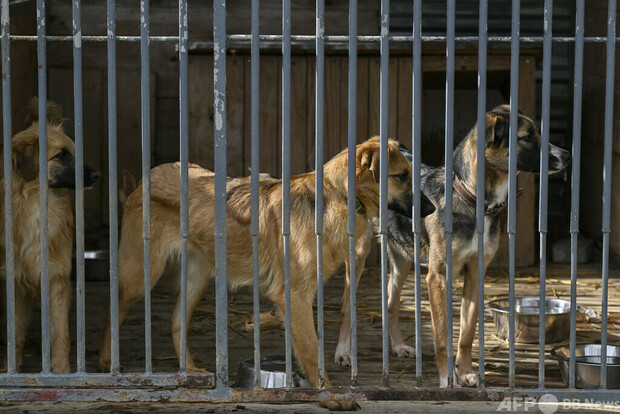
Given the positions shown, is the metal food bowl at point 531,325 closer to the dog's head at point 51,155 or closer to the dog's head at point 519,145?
the dog's head at point 519,145

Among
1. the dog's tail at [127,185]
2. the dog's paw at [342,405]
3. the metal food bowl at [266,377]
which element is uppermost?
the dog's tail at [127,185]

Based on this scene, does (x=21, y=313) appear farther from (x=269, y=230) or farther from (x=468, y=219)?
(x=468, y=219)

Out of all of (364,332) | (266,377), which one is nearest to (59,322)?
(266,377)

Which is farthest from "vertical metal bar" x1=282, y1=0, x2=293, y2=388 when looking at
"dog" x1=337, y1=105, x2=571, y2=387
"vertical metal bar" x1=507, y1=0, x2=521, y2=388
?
"dog" x1=337, y1=105, x2=571, y2=387

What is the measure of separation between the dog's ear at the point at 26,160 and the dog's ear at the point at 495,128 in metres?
3.03

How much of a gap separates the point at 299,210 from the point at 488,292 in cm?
358

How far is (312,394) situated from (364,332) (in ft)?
8.03

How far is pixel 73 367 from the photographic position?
6.52 metres

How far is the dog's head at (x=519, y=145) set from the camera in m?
6.35

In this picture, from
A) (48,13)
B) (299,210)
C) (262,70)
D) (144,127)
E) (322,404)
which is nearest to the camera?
(144,127)

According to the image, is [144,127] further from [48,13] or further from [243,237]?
[48,13]

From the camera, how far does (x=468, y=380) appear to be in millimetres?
6203

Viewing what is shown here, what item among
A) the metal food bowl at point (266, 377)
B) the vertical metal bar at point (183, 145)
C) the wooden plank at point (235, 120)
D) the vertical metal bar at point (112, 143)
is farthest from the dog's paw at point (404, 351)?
the wooden plank at point (235, 120)

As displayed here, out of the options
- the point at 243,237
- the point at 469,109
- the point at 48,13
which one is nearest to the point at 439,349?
the point at 243,237
